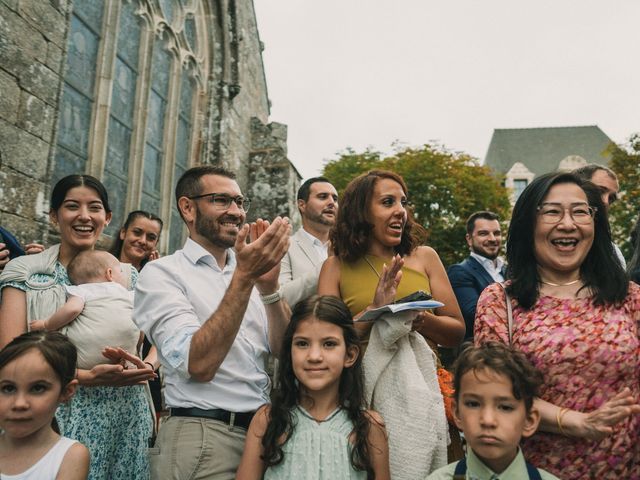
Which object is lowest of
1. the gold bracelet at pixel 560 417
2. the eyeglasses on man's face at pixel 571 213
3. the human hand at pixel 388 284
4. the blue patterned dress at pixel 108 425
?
the blue patterned dress at pixel 108 425

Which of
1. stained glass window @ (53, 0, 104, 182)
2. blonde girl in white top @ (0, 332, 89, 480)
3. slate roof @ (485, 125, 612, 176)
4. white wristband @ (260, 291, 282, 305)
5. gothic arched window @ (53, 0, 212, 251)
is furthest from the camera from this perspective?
slate roof @ (485, 125, 612, 176)

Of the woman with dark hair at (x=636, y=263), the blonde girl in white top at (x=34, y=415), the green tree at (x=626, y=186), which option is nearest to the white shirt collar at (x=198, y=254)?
the blonde girl in white top at (x=34, y=415)

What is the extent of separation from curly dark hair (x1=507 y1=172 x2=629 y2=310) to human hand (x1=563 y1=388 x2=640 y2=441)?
0.47m

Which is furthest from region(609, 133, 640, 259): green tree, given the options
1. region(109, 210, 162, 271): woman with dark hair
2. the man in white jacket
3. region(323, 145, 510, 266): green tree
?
region(109, 210, 162, 271): woman with dark hair

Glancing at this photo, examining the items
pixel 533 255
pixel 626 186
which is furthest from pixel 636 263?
pixel 626 186

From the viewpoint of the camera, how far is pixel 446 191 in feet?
73.5

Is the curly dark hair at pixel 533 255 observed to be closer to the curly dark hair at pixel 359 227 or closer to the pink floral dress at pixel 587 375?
the pink floral dress at pixel 587 375

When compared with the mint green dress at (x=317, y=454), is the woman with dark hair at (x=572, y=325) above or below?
above

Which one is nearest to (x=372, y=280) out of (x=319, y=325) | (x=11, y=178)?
(x=319, y=325)

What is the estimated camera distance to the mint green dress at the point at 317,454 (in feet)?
7.29

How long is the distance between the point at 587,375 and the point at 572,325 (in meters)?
0.19

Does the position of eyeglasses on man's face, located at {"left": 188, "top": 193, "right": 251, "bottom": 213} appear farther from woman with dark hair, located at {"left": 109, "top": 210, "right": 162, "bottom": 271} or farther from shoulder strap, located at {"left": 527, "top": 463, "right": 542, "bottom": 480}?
woman with dark hair, located at {"left": 109, "top": 210, "right": 162, "bottom": 271}

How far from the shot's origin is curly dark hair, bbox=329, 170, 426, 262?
117 inches

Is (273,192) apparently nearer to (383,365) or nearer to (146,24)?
(146,24)
